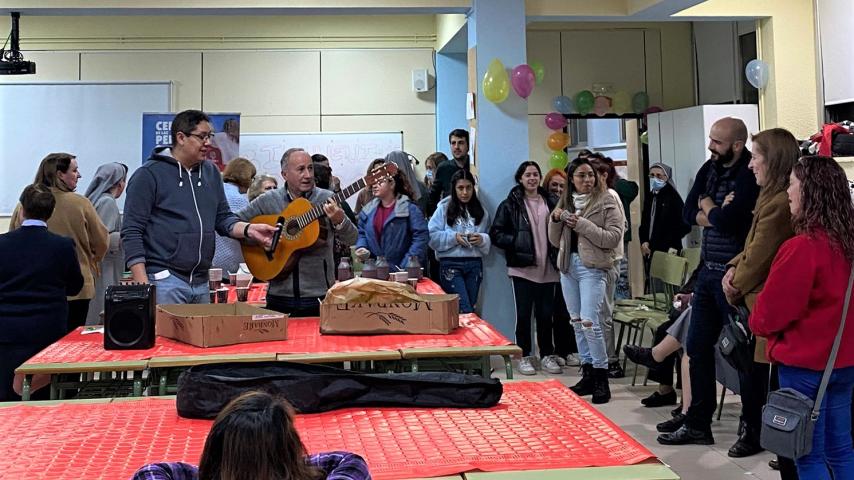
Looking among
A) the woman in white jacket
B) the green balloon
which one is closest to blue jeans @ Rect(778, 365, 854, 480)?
the woman in white jacket

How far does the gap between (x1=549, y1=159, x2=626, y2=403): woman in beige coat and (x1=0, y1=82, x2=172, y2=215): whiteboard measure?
17.2 ft

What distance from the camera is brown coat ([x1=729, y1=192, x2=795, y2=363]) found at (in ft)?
10.4

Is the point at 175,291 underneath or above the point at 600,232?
underneath

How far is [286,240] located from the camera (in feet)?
12.2

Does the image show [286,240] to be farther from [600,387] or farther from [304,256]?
[600,387]

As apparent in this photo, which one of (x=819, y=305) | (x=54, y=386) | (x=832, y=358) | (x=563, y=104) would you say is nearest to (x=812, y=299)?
(x=819, y=305)

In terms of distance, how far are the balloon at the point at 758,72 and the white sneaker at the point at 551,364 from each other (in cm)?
325

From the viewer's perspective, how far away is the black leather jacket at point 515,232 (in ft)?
19.3

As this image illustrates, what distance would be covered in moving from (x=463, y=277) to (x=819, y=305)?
139 inches

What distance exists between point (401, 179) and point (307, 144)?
3575mm

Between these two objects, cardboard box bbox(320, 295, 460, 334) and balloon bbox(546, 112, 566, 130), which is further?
balloon bbox(546, 112, 566, 130)

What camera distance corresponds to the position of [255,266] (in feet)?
12.4

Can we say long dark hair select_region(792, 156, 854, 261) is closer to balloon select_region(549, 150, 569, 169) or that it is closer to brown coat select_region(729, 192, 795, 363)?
brown coat select_region(729, 192, 795, 363)

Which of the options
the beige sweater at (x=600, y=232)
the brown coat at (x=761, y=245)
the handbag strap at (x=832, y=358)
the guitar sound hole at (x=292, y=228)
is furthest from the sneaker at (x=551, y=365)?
the handbag strap at (x=832, y=358)
